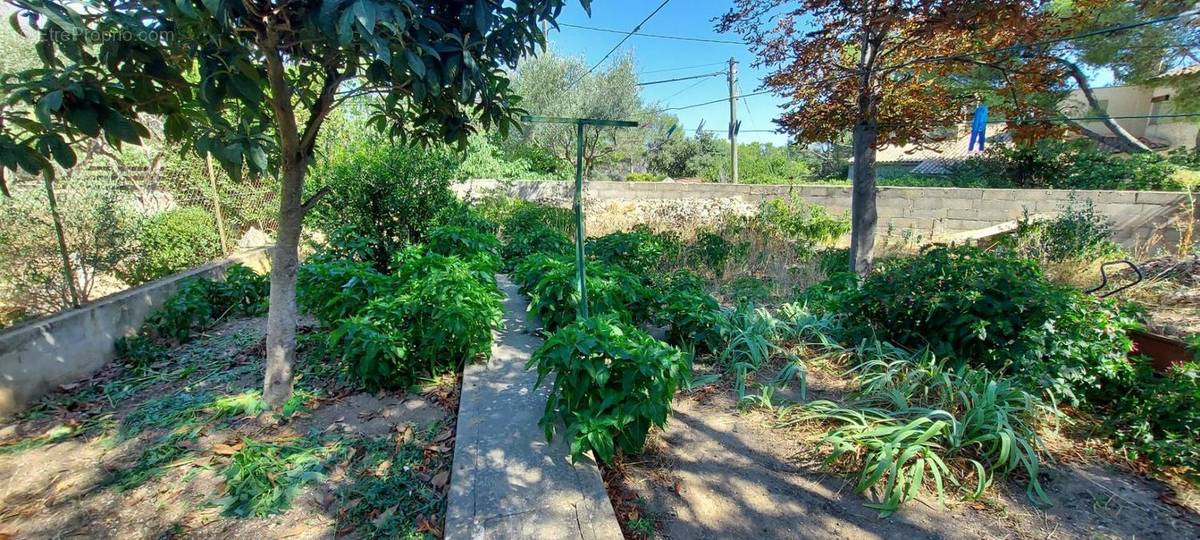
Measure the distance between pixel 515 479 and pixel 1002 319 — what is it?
280 centimetres

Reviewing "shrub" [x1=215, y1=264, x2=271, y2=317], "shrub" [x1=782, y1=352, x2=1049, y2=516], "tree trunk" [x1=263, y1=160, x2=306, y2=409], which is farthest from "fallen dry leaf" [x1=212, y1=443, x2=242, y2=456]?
"shrub" [x1=782, y1=352, x2=1049, y2=516]

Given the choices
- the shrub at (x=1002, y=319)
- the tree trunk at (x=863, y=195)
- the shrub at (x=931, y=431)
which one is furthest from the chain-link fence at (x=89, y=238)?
the tree trunk at (x=863, y=195)

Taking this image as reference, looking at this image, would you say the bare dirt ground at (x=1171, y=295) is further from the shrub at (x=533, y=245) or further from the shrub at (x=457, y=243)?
the shrub at (x=457, y=243)

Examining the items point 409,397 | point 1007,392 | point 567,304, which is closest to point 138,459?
point 409,397

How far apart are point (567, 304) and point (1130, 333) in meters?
3.57

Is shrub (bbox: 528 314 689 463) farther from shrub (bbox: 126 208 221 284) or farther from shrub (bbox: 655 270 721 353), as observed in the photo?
shrub (bbox: 126 208 221 284)

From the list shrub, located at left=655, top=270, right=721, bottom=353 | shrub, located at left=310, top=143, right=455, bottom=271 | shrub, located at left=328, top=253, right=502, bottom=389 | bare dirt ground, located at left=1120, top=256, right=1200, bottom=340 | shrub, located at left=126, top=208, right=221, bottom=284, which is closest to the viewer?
shrub, located at left=328, top=253, right=502, bottom=389

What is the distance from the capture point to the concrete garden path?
5.95 ft

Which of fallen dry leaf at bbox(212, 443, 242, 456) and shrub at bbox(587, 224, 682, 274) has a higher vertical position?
shrub at bbox(587, 224, 682, 274)

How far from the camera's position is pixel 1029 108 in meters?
5.13

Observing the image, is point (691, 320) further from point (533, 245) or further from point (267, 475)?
point (533, 245)

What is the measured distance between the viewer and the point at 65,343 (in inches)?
128

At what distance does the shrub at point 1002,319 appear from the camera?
2.59 meters

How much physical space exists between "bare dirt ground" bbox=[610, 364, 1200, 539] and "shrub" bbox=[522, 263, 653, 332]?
1.04m
